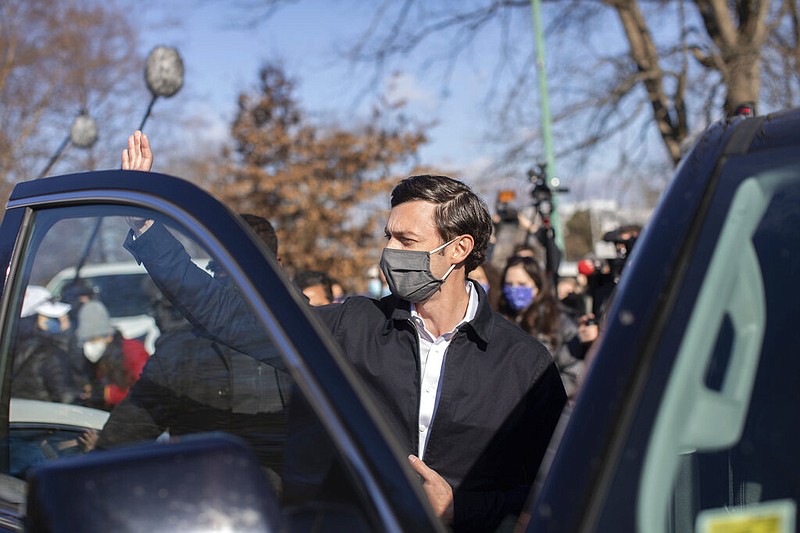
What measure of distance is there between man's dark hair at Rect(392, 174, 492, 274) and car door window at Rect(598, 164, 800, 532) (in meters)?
1.19

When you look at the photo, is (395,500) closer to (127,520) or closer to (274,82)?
(127,520)

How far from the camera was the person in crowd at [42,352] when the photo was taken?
2043mm

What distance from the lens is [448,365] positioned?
8.61 feet

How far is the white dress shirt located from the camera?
8.48ft

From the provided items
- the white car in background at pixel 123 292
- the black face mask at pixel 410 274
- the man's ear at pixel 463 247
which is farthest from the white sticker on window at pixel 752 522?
the man's ear at pixel 463 247

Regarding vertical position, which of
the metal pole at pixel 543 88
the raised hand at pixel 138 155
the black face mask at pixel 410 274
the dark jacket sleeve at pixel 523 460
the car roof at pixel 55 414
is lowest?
the dark jacket sleeve at pixel 523 460

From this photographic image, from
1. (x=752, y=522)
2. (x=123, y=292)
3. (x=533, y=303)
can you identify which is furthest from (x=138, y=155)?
(x=533, y=303)

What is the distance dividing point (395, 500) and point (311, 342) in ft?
0.87

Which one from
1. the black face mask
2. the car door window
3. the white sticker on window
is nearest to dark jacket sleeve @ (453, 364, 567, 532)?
the black face mask

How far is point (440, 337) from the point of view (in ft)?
8.96

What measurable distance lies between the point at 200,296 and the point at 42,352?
0.59 metres

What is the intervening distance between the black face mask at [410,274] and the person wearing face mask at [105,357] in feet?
2.68

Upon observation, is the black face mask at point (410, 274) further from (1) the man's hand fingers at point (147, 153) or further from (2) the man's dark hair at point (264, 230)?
(2) the man's dark hair at point (264, 230)

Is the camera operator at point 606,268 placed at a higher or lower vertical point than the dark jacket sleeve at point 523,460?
higher
